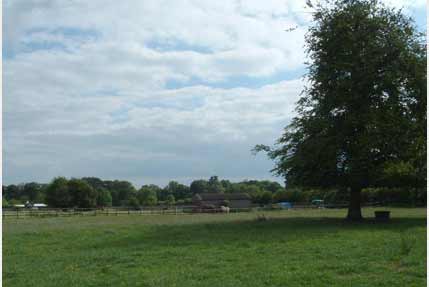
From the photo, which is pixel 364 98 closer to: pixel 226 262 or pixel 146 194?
pixel 226 262

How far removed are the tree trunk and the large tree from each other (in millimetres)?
1689

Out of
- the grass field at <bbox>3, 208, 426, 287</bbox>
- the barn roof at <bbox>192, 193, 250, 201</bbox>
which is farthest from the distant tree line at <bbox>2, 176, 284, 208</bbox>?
the grass field at <bbox>3, 208, 426, 287</bbox>

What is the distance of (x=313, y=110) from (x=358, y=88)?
3.33 meters

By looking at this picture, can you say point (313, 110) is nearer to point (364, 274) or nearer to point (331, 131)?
point (331, 131)

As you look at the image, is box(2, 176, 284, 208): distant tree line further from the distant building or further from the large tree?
the large tree

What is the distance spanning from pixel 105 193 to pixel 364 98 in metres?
122

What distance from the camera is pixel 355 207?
36000 mm

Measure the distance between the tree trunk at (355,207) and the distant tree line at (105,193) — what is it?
3021 inches

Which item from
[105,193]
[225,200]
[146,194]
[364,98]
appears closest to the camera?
[364,98]

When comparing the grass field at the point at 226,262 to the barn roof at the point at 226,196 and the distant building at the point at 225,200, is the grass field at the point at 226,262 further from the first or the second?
the barn roof at the point at 226,196

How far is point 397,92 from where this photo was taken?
1304 inches

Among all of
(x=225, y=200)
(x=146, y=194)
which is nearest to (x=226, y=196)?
(x=225, y=200)

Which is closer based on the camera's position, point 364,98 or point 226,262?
point 226,262

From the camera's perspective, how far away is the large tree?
32.4 m
